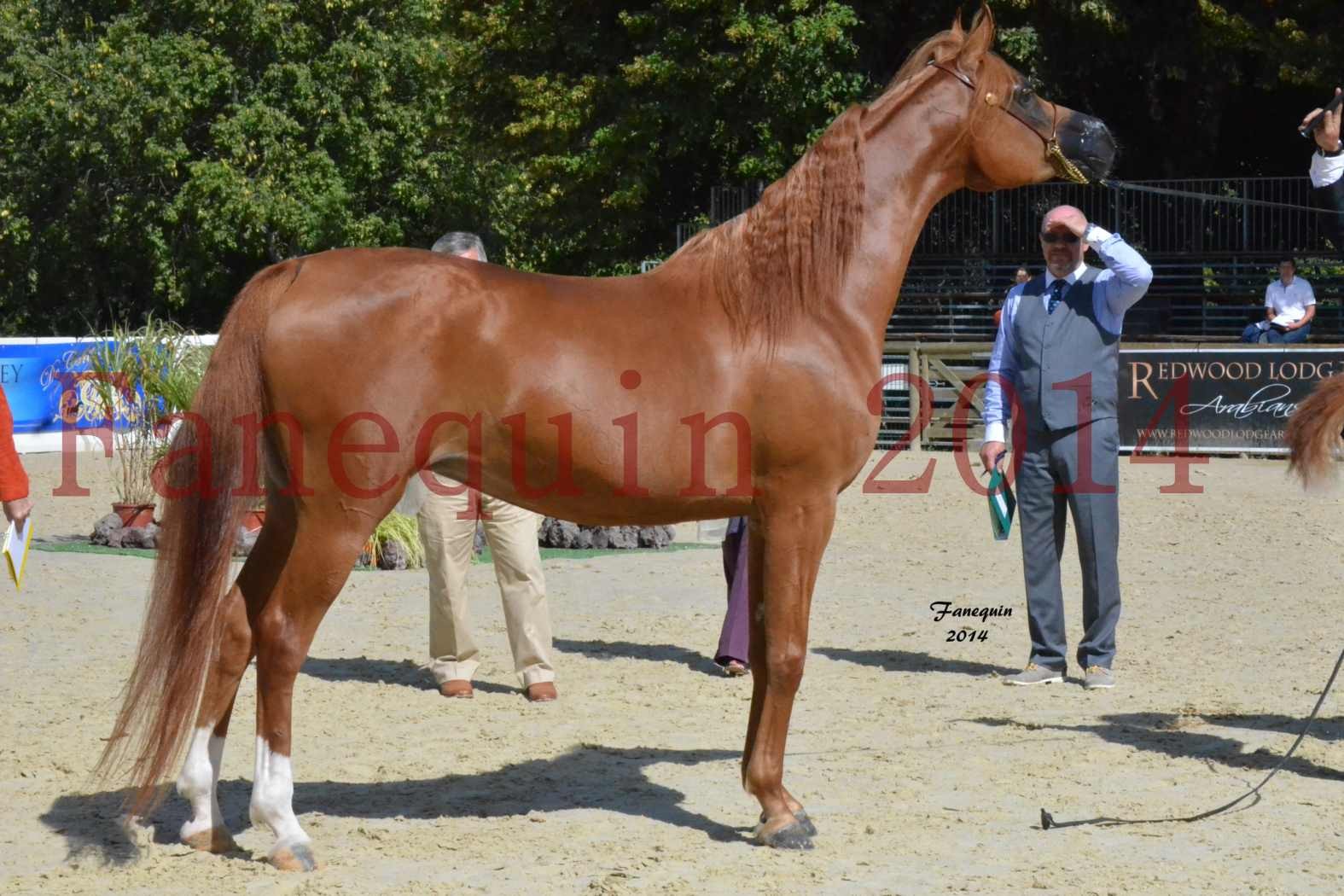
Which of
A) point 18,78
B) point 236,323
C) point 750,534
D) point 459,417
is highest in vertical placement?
point 18,78

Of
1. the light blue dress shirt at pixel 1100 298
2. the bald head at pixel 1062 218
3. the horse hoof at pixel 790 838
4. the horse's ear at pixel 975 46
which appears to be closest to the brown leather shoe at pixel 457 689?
the horse hoof at pixel 790 838

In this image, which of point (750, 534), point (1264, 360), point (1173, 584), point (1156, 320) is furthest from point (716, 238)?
point (1156, 320)

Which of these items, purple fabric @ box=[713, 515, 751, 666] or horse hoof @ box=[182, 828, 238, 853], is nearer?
horse hoof @ box=[182, 828, 238, 853]

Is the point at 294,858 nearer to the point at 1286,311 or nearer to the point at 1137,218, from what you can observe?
the point at 1286,311

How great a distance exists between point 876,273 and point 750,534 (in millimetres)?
951

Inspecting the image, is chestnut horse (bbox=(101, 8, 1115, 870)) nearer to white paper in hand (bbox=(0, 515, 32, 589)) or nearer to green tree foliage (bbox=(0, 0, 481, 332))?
white paper in hand (bbox=(0, 515, 32, 589))

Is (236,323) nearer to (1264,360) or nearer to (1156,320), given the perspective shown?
(1264,360)

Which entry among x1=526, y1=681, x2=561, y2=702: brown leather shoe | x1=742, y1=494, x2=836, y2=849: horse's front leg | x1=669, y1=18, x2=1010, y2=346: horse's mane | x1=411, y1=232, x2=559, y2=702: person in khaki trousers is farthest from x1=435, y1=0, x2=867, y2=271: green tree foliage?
x1=742, y1=494, x2=836, y2=849: horse's front leg

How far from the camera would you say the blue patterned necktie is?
707cm

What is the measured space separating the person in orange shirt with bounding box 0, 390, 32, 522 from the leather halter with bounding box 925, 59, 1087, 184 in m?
3.53

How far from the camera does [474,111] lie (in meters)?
24.4

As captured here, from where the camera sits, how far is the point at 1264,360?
15078 millimetres

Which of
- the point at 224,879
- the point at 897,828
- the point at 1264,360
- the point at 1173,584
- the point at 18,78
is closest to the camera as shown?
the point at 224,879

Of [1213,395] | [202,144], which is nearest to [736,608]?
[1213,395]
